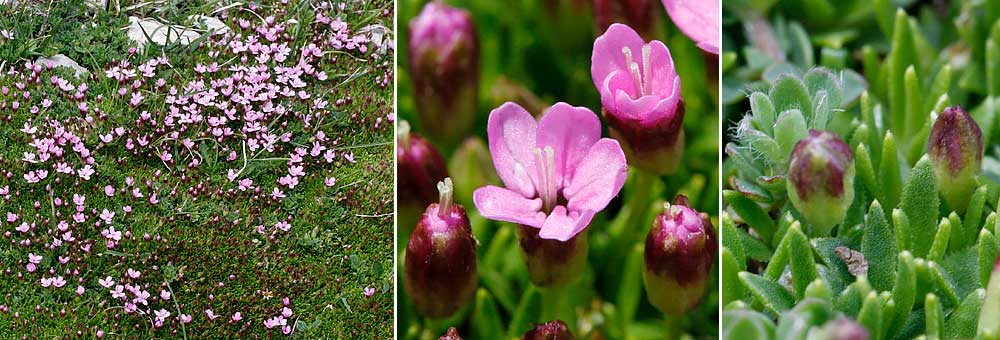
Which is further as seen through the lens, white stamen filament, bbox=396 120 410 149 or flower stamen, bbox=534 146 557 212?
white stamen filament, bbox=396 120 410 149

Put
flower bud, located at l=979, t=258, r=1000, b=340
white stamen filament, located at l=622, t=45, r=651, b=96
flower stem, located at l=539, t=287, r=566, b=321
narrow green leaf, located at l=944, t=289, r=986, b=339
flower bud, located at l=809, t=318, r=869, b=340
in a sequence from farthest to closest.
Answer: flower stem, located at l=539, t=287, r=566, b=321 < white stamen filament, located at l=622, t=45, r=651, b=96 < narrow green leaf, located at l=944, t=289, r=986, b=339 < flower bud, located at l=979, t=258, r=1000, b=340 < flower bud, located at l=809, t=318, r=869, b=340

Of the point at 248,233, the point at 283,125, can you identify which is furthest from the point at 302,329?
the point at 283,125

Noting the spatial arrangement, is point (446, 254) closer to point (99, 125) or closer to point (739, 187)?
point (739, 187)

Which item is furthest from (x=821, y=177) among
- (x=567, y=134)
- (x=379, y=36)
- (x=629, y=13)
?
(x=379, y=36)

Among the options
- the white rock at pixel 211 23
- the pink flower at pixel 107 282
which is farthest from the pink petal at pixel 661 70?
the pink flower at pixel 107 282

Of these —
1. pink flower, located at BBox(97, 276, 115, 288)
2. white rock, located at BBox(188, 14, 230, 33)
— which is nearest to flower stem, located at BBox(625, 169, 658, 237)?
white rock, located at BBox(188, 14, 230, 33)

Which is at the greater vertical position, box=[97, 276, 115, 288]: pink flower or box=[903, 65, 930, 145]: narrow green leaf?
box=[903, 65, 930, 145]: narrow green leaf

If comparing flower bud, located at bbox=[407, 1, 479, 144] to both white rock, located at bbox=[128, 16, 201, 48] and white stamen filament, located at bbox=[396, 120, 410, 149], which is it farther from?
white rock, located at bbox=[128, 16, 201, 48]
